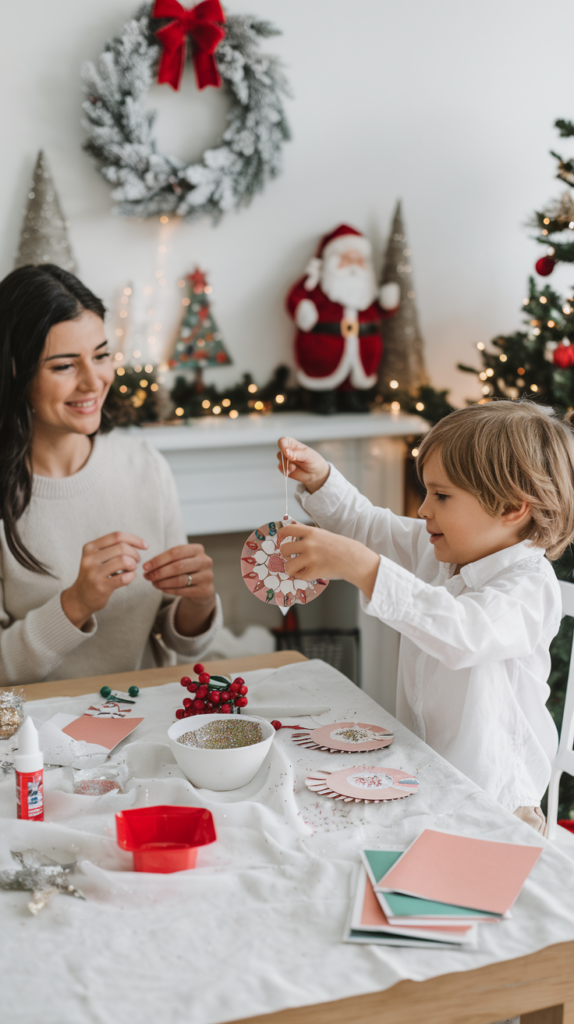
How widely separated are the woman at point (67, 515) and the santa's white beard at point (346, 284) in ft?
3.17

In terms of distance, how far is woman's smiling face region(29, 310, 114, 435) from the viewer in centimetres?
173

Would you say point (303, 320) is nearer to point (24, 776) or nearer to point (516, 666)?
point (516, 666)

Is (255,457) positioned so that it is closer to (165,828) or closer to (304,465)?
(304,465)

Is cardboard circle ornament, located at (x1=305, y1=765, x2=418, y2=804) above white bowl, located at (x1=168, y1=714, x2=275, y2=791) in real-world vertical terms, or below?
below

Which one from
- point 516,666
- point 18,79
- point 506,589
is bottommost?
point 516,666

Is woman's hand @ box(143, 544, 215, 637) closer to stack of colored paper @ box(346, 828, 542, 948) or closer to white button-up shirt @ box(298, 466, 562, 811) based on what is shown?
white button-up shirt @ box(298, 466, 562, 811)

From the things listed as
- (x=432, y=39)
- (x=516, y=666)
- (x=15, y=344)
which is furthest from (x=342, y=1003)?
(x=432, y=39)

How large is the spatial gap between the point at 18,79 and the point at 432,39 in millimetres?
1311

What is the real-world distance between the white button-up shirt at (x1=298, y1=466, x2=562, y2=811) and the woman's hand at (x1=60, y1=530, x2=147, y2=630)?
0.54m

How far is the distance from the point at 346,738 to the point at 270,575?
259mm

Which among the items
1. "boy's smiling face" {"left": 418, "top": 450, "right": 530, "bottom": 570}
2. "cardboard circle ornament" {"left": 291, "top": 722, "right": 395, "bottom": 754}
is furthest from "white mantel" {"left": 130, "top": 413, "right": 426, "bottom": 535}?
"cardboard circle ornament" {"left": 291, "top": 722, "right": 395, "bottom": 754}

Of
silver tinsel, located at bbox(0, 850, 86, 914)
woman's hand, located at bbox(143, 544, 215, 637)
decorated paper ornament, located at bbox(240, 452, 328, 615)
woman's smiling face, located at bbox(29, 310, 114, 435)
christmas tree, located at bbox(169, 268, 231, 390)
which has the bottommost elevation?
silver tinsel, located at bbox(0, 850, 86, 914)

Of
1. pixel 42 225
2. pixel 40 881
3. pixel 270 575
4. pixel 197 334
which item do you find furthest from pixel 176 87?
pixel 40 881

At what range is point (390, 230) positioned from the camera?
9.07ft
